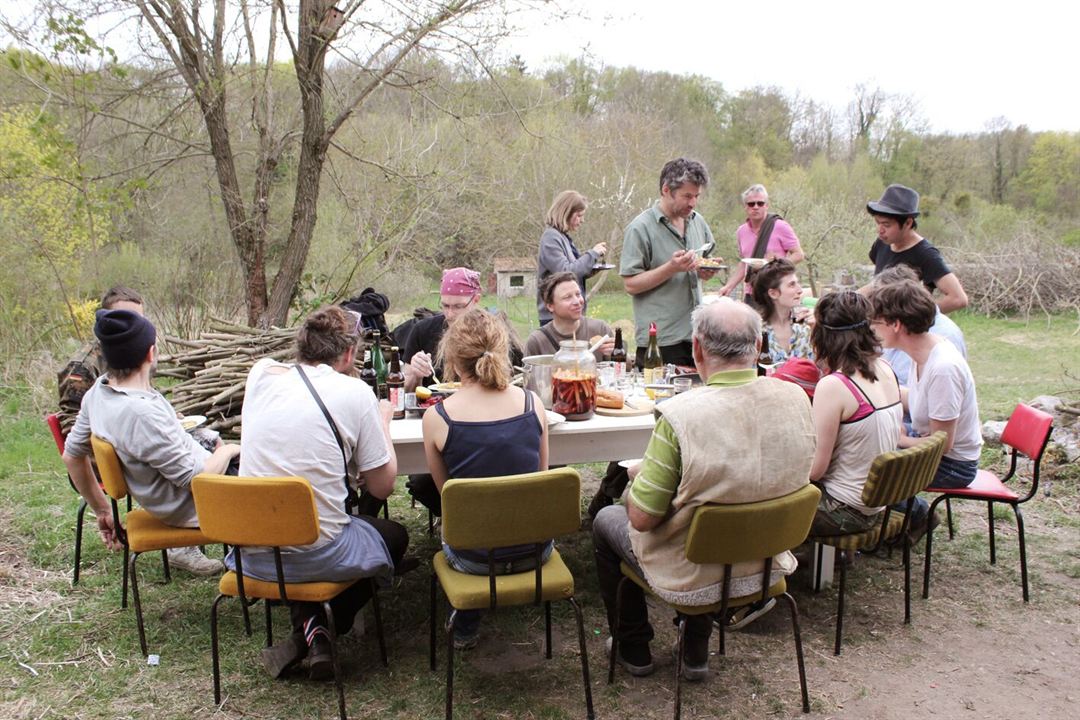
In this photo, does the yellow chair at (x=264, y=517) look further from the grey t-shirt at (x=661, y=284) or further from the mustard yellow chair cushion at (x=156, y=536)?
the grey t-shirt at (x=661, y=284)

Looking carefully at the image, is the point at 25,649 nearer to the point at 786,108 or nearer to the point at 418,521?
the point at 418,521

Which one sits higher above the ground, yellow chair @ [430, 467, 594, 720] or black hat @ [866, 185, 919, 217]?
black hat @ [866, 185, 919, 217]

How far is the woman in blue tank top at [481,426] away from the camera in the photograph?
2.56m

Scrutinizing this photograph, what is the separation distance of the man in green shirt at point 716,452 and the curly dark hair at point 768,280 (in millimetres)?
1712

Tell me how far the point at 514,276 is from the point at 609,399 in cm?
1498

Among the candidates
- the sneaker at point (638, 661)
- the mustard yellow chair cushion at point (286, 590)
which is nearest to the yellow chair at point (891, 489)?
the sneaker at point (638, 661)

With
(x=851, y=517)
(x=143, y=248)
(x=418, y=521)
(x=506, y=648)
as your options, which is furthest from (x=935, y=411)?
(x=143, y=248)

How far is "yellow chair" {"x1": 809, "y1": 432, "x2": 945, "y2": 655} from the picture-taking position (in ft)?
9.05

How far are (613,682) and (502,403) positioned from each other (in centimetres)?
114

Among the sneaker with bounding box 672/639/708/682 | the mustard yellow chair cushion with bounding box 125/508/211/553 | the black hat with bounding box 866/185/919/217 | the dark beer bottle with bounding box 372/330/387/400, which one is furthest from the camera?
the black hat with bounding box 866/185/919/217

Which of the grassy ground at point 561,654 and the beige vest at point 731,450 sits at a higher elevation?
the beige vest at point 731,450

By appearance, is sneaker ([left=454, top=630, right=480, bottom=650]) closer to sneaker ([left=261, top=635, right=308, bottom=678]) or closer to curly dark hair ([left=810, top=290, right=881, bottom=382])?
sneaker ([left=261, top=635, right=308, bottom=678])

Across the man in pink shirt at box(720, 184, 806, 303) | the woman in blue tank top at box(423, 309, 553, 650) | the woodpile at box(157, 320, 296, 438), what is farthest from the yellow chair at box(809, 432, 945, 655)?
the woodpile at box(157, 320, 296, 438)

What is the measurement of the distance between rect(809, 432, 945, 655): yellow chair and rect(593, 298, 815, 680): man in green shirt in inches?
22.4
